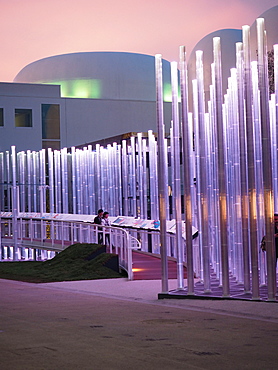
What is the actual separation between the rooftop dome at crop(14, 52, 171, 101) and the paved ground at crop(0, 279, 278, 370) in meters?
49.4

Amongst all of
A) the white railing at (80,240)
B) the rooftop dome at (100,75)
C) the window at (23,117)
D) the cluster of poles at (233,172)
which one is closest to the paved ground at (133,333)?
the cluster of poles at (233,172)

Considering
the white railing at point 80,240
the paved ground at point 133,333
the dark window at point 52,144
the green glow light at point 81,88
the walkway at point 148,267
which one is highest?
the green glow light at point 81,88

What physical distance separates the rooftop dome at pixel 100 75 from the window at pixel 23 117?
823cm

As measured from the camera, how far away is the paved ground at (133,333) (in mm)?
7859

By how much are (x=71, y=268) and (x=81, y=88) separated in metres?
43.5

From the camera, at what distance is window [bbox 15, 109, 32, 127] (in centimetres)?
5588

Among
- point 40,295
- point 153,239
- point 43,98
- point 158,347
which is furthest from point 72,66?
point 158,347

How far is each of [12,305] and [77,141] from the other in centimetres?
4380

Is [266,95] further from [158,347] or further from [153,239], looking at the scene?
[153,239]

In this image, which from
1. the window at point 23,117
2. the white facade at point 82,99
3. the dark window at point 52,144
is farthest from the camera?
the dark window at point 52,144

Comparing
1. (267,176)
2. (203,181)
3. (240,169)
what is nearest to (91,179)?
(203,181)

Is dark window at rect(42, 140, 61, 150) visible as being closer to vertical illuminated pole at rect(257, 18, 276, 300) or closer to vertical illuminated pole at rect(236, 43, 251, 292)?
vertical illuminated pole at rect(236, 43, 251, 292)

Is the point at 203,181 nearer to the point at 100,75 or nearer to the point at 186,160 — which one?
the point at 186,160

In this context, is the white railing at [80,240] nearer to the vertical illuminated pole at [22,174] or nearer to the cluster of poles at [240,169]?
the vertical illuminated pole at [22,174]
